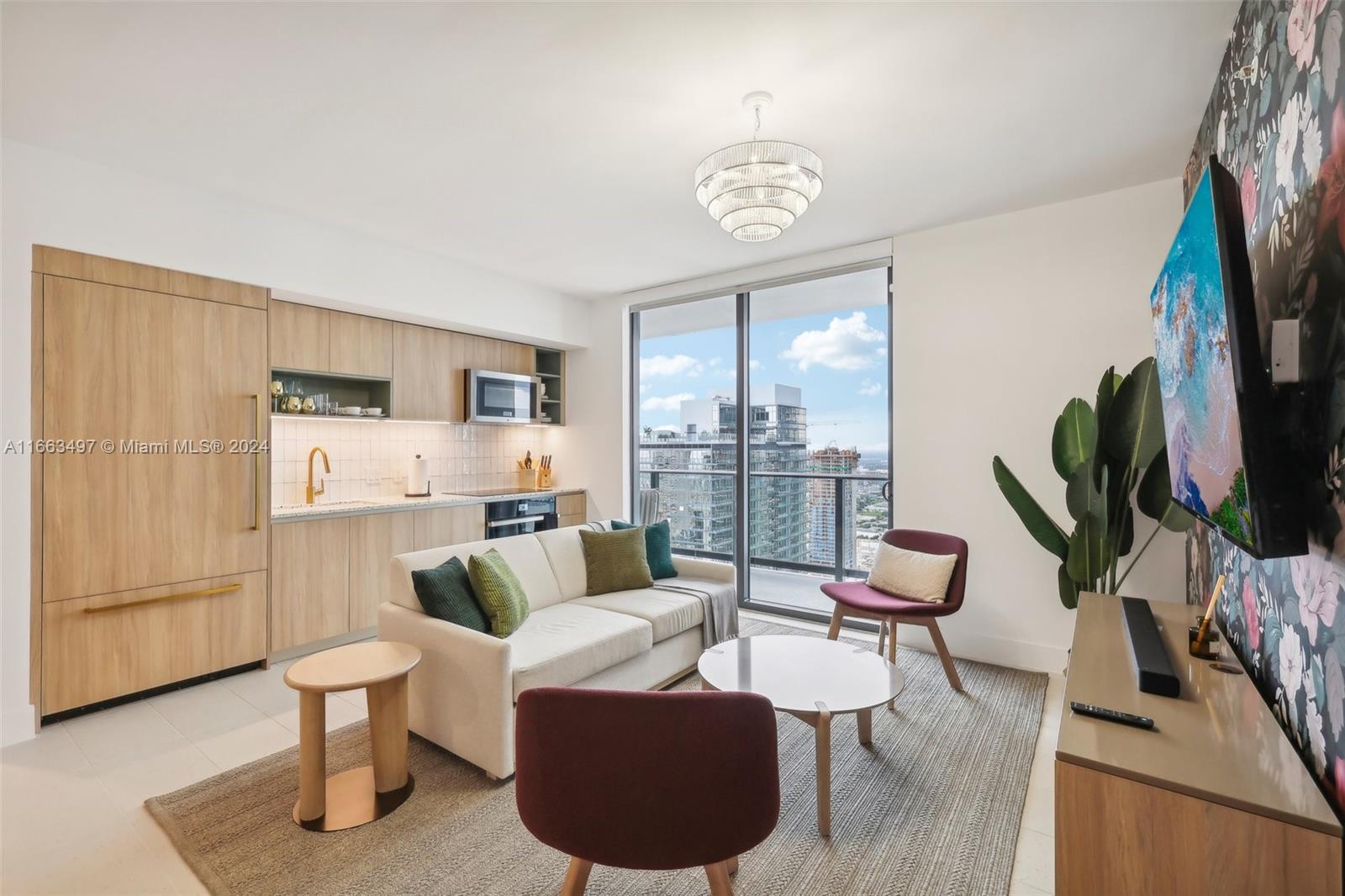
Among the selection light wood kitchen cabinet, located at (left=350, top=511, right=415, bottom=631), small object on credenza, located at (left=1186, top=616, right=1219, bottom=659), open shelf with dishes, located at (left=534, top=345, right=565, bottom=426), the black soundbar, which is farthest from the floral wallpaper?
open shelf with dishes, located at (left=534, top=345, right=565, bottom=426)

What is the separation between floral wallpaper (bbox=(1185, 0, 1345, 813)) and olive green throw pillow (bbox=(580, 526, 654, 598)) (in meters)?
2.70

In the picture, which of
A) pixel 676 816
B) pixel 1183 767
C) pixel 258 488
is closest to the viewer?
pixel 1183 767

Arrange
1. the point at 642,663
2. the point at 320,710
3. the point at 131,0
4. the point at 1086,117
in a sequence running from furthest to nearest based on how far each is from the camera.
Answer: the point at 642,663
the point at 1086,117
the point at 320,710
the point at 131,0

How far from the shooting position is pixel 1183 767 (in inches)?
43.2

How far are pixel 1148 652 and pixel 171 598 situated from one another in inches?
170

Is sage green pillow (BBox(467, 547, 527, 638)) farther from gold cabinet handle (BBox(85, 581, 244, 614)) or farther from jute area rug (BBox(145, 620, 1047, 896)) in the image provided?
gold cabinet handle (BBox(85, 581, 244, 614))

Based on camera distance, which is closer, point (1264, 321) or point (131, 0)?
point (1264, 321)

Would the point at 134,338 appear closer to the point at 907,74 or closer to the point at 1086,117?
the point at 907,74

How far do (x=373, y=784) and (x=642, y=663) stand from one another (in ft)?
4.12

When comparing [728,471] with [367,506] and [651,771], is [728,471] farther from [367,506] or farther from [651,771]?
[651,771]

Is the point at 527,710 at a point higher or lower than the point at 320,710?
higher

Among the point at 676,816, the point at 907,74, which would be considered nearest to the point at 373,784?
the point at 676,816

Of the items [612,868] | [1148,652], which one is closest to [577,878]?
[612,868]

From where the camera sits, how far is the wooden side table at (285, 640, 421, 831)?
82.0 inches
